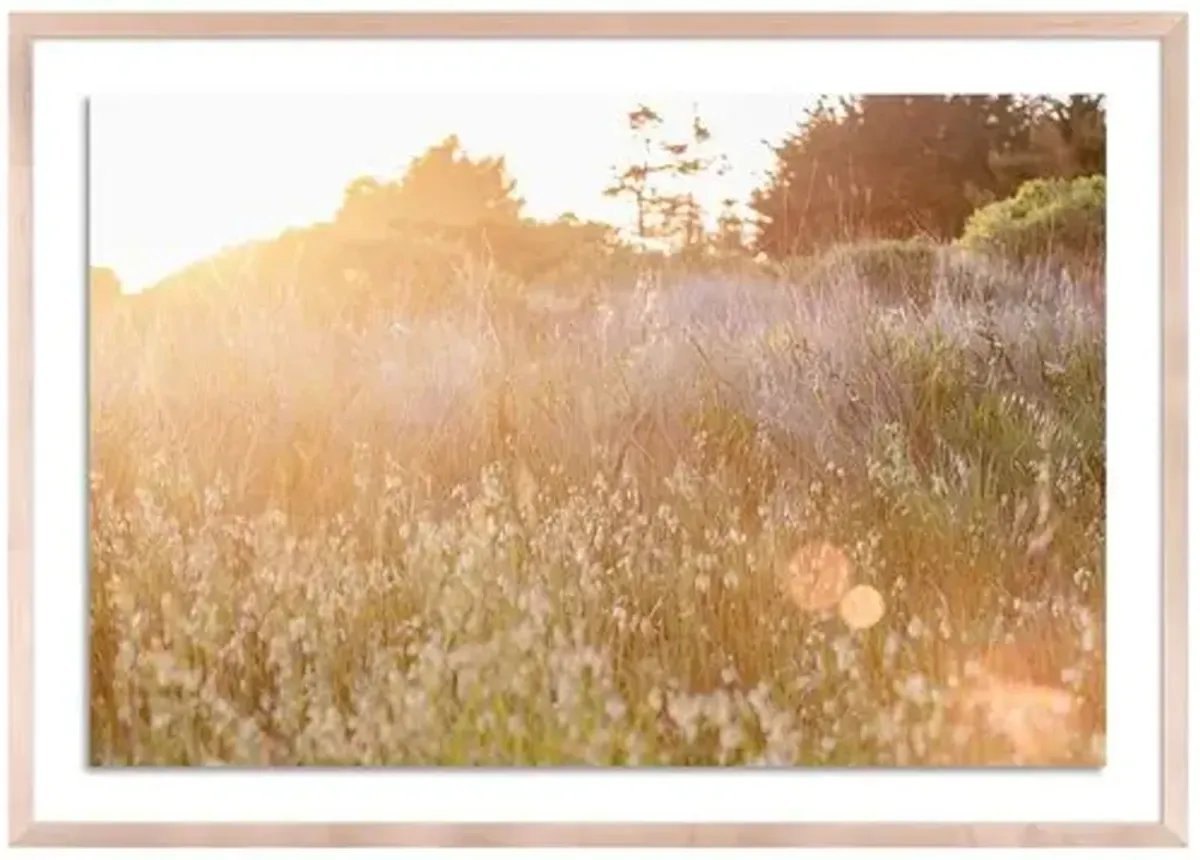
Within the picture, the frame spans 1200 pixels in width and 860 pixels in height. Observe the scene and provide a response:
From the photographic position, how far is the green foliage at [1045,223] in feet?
16.2

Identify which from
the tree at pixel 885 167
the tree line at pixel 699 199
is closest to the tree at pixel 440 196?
the tree line at pixel 699 199

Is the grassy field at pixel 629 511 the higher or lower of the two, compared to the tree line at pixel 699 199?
lower

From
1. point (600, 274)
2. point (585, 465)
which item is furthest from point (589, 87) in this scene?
point (585, 465)

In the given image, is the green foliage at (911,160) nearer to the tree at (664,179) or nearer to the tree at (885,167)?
the tree at (885,167)

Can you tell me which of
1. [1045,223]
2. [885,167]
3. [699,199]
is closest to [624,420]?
[699,199]

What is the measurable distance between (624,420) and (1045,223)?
753 mm

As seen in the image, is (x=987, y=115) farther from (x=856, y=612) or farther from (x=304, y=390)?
(x=304, y=390)

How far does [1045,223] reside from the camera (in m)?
4.95

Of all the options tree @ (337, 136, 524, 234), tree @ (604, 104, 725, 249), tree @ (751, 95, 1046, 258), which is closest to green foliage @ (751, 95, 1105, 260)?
tree @ (751, 95, 1046, 258)

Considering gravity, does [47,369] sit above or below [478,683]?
above

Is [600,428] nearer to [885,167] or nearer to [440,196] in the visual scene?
[440,196]

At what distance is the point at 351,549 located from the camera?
4.96m

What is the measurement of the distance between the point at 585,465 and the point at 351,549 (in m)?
0.40
